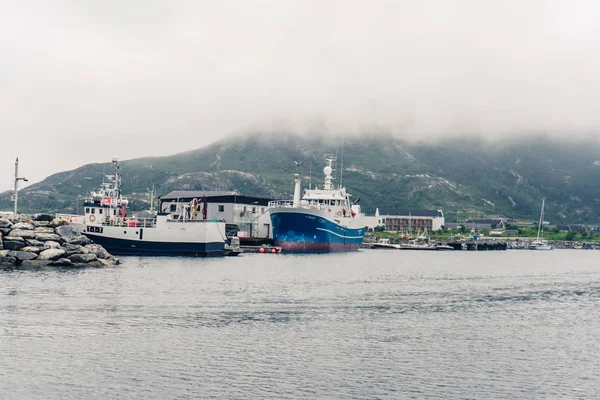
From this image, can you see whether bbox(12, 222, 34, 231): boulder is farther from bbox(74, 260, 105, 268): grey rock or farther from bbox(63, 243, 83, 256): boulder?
bbox(74, 260, 105, 268): grey rock

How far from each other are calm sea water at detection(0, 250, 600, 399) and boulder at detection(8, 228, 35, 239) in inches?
538

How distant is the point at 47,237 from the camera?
94688 millimetres

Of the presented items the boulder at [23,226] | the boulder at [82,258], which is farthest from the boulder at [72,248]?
the boulder at [23,226]

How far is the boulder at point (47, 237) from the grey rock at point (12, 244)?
3.11 metres

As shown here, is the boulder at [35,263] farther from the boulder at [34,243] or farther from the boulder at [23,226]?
the boulder at [23,226]

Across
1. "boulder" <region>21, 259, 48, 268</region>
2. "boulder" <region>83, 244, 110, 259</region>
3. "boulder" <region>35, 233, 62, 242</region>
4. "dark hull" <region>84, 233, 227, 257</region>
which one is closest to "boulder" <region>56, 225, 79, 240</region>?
"boulder" <region>35, 233, 62, 242</region>

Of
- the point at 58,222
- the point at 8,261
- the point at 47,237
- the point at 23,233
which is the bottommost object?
the point at 8,261

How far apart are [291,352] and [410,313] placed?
19.8 metres

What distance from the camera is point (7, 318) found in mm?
48469

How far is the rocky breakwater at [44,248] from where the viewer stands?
89.4m

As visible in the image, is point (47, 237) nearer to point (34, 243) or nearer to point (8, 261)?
point (34, 243)

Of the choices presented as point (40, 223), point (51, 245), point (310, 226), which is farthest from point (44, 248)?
point (310, 226)

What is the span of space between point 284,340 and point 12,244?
60107 mm

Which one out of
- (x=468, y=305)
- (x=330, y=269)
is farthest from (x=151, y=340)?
(x=330, y=269)
